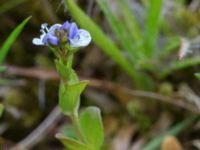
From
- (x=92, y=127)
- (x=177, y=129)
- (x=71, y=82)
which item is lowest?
(x=177, y=129)

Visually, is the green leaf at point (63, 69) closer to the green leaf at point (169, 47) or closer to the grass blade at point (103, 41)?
the grass blade at point (103, 41)

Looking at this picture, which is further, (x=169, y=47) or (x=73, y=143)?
(x=169, y=47)

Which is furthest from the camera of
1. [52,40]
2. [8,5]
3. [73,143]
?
[8,5]

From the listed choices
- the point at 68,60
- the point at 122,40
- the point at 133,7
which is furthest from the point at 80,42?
the point at 133,7

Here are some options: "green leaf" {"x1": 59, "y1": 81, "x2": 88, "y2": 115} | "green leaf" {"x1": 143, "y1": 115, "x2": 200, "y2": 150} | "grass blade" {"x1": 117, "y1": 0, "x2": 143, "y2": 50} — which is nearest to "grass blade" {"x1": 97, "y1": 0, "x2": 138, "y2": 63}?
"grass blade" {"x1": 117, "y1": 0, "x2": 143, "y2": 50}

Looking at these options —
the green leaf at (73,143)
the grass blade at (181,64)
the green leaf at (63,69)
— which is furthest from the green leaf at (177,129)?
the green leaf at (63,69)

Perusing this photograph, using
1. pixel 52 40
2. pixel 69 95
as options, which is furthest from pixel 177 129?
pixel 52 40

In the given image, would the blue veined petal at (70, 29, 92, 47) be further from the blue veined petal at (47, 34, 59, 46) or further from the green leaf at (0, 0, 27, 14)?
the green leaf at (0, 0, 27, 14)

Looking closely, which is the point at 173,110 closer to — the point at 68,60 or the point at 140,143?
the point at 140,143

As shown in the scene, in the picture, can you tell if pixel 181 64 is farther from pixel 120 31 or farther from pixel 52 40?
pixel 52 40
